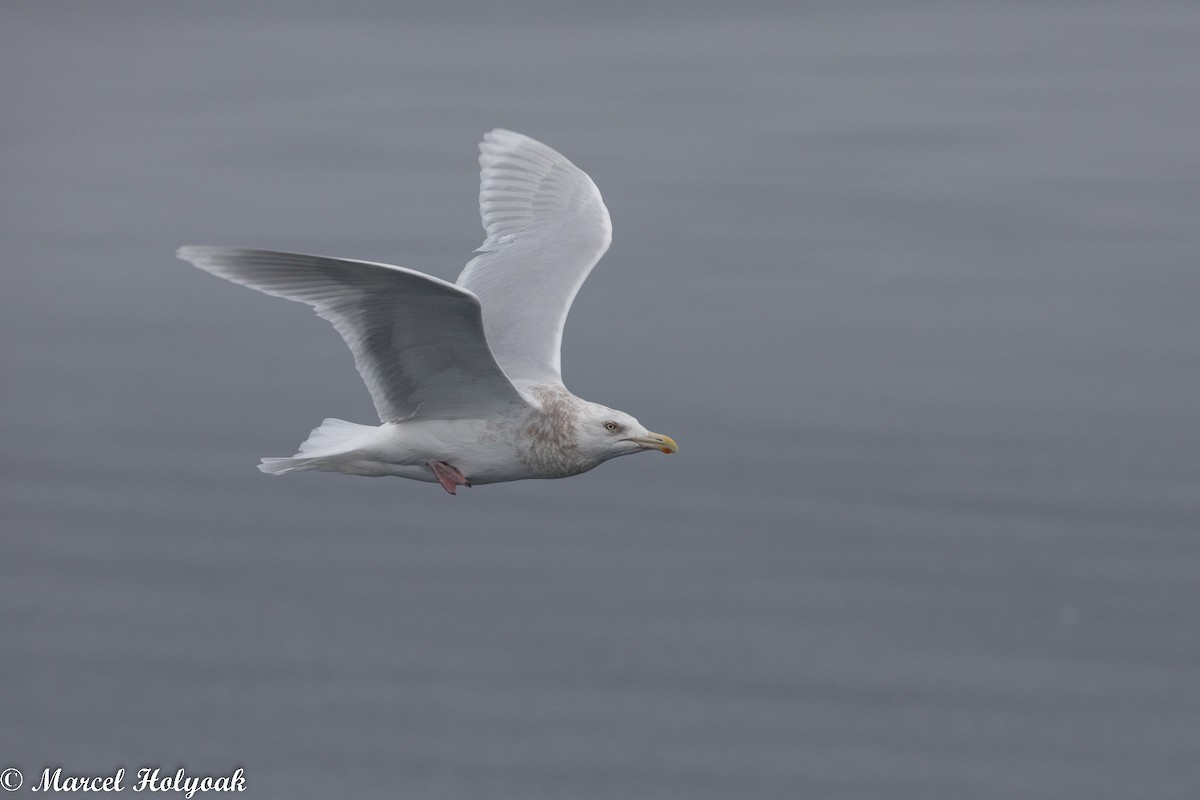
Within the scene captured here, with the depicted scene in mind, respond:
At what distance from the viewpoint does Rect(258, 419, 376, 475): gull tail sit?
9023mm

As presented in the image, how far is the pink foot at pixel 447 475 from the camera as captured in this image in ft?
29.4

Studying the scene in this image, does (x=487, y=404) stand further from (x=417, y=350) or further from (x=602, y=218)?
(x=602, y=218)

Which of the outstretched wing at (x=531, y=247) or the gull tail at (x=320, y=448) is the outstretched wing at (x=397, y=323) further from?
the outstretched wing at (x=531, y=247)

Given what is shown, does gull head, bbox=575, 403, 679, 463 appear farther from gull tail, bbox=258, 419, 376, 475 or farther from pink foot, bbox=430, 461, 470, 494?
gull tail, bbox=258, 419, 376, 475

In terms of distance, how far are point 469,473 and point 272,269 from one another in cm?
168

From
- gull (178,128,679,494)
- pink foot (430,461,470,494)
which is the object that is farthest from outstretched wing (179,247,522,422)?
pink foot (430,461,470,494)

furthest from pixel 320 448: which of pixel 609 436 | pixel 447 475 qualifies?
pixel 609 436

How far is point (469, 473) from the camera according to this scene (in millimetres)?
9016

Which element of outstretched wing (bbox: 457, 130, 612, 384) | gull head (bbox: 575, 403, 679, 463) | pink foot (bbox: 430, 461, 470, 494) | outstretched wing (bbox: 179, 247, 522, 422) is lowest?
pink foot (bbox: 430, 461, 470, 494)

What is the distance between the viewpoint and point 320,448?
30.1ft

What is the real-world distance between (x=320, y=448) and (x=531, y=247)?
2767mm

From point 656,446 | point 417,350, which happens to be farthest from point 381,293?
point 656,446

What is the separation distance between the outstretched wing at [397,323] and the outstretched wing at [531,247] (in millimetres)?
853

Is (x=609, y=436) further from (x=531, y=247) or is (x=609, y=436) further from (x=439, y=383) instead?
(x=531, y=247)
